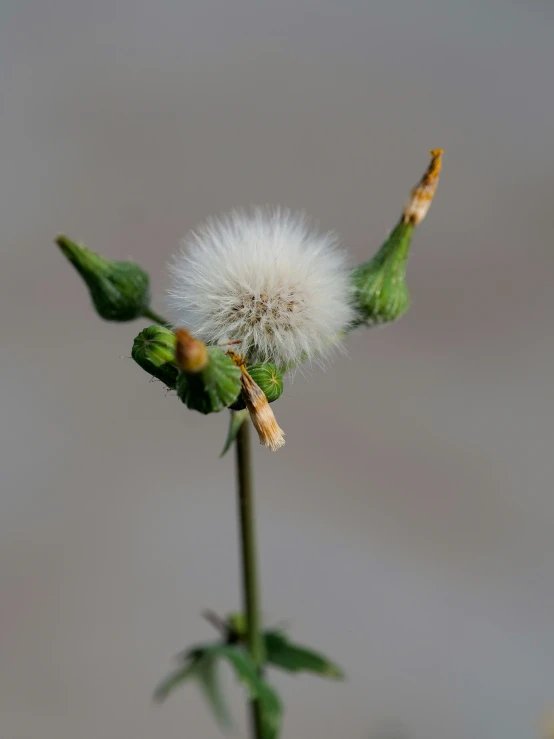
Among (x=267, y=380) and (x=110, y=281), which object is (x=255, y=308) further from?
(x=110, y=281)

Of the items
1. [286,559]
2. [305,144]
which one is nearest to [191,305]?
[286,559]

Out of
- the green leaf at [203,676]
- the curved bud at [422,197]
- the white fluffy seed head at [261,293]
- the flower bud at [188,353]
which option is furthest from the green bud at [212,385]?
the green leaf at [203,676]

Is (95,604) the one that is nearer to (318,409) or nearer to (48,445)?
(48,445)

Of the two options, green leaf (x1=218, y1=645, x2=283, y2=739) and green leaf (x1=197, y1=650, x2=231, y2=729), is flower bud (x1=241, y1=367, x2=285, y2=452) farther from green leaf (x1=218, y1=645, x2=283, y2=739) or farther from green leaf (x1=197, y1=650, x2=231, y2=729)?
green leaf (x1=197, y1=650, x2=231, y2=729)

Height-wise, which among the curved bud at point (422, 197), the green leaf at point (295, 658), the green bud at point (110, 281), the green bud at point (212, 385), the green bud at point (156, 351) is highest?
the curved bud at point (422, 197)

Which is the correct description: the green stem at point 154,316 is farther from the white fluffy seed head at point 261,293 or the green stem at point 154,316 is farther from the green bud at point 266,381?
the green bud at point 266,381

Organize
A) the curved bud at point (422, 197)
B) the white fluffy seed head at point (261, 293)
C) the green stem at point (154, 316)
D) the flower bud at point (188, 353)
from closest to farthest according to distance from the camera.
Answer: the flower bud at point (188, 353) < the white fluffy seed head at point (261, 293) < the curved bud at point (422, 197) < the green stem at point (154, 316)
